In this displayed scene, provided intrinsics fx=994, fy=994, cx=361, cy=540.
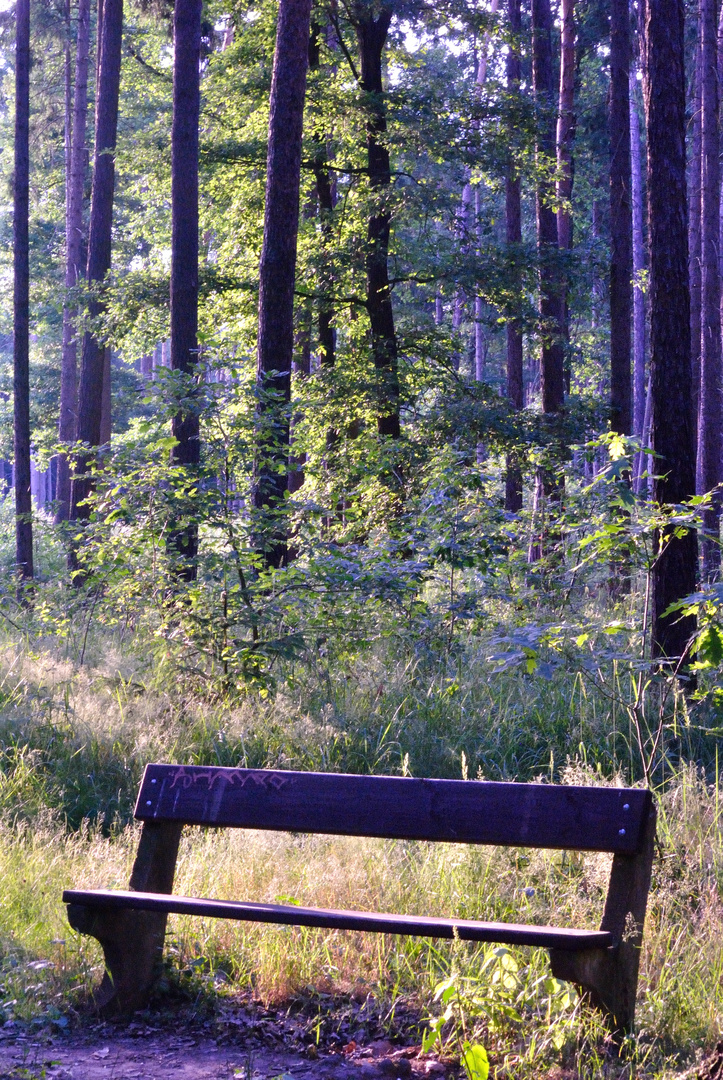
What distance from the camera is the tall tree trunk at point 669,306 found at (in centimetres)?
714

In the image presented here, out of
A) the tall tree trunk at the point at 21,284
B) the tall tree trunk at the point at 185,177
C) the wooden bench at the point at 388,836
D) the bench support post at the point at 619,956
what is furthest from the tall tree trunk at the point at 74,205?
the bench support post at the point at 619,956

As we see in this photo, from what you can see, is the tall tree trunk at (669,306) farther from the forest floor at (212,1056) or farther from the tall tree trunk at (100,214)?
the tall tree trunk at (100,214)

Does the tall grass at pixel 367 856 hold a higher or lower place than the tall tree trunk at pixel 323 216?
lower

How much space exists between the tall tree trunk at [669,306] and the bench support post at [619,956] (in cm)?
384

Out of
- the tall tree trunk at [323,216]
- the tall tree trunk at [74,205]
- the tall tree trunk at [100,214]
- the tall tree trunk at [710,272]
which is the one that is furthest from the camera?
the tall tree trunk at [74,205]

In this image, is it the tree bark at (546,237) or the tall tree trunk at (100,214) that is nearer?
the tree bark at (546,237)

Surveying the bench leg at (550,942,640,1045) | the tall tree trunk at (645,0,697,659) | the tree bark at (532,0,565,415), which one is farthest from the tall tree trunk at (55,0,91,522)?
the bench leg at (550,942,640,1045)

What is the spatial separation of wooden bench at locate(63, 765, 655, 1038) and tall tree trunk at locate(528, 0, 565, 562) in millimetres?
7390

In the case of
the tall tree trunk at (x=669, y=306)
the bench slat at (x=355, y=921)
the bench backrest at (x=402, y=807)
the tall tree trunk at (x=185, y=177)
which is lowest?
the bench slat at (x=355, y=921)

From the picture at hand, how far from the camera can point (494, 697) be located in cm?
708

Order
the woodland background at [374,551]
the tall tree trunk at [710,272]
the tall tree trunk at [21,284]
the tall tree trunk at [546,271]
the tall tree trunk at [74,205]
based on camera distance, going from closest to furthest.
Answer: the woodland background at [374,551], the tall tree trunk at [546,271], the tall tree trunk at [710,272], the tall tree trunk at [21,284], the tall tree trunk at [74,205]

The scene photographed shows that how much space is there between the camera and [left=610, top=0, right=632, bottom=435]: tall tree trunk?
16.7 meters

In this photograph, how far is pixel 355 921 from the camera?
344 centimetres

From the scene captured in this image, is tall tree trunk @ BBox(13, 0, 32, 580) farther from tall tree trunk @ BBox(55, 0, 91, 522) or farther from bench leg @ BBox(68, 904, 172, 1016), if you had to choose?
bench leg @ BBox(68, 904, 172, 1016)
